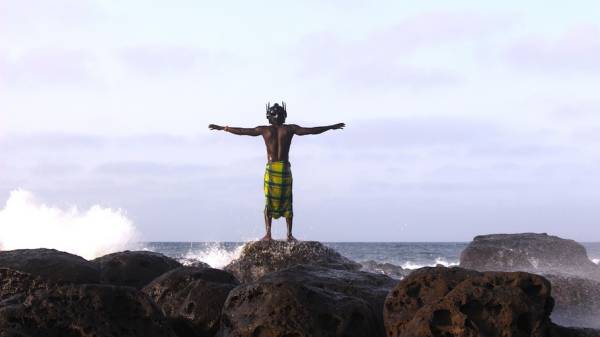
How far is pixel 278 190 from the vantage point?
12062 millimetres

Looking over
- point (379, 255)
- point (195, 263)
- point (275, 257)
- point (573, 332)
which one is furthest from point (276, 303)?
point (379, 255)

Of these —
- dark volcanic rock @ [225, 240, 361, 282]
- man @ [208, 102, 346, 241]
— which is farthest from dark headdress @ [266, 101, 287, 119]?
dark volcanic rock @ [225, 240, 361, 282]

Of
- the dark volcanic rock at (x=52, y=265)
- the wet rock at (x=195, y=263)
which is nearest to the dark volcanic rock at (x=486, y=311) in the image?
the dark volcanic rock at (x=52, y=265)

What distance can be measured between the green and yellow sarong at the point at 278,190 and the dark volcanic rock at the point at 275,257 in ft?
2.15

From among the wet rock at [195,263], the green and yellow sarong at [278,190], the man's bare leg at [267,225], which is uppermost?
the green and yellow sarong at [278,190]

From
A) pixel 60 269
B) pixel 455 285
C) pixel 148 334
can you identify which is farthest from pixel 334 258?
pixel 148 334

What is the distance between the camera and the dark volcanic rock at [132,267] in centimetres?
811

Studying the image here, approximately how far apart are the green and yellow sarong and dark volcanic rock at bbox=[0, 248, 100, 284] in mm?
4577

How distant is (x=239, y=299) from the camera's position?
564 cm

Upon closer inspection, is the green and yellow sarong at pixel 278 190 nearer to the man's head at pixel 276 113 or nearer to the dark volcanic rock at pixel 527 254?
the man's head at pixel 276 113

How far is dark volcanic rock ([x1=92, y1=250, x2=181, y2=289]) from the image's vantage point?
319 inches

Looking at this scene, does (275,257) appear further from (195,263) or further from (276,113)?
(276,113)

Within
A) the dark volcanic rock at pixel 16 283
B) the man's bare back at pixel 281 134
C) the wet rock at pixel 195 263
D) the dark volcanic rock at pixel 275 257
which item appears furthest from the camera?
the man's bare back at pixel 281 134

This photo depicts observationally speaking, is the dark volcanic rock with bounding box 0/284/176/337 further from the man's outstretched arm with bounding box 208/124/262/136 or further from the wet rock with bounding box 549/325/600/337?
the man's outstretched arm with bounding box 208/124/262/136
